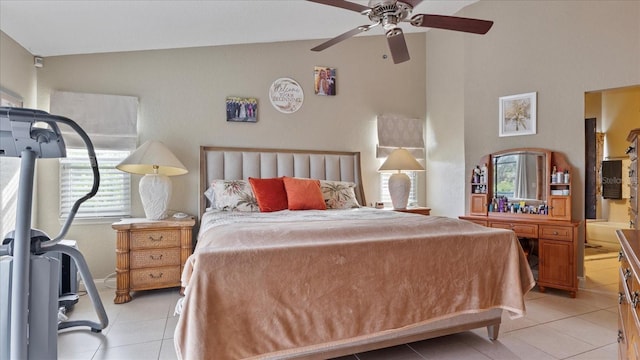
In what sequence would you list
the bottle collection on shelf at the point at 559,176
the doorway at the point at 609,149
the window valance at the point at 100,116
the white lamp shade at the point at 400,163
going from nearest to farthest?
the window valance at the point at 100,116 → the bottle collection on shelf at the point at 559,176 → the white lamp shade at the point at 400,163 → the doorway at the point at 609,149

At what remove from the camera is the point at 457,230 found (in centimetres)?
237

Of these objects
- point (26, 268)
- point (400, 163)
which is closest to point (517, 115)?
point (400, 163)

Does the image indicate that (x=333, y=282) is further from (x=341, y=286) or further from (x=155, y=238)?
(x=155, y=238)

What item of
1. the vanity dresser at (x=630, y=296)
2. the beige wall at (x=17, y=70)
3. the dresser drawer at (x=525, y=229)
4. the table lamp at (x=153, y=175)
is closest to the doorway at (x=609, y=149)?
the dresser drawer at (x=525, y=229)

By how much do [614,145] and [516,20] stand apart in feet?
11.6

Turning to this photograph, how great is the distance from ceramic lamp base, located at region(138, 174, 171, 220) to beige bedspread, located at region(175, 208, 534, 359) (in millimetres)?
1710

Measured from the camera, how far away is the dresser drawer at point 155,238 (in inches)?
128

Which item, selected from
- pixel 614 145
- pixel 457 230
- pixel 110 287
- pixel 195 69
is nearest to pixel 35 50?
pixel 195 69

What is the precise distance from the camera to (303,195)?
364 cm

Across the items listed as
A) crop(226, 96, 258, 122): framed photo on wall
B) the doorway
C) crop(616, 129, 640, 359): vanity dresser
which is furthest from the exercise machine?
the doorway

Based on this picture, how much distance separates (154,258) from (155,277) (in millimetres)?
185

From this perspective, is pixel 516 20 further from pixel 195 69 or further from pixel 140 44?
pixel 140 44

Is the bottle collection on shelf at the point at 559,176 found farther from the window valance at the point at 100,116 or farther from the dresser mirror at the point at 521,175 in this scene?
the window valance at the point at 100,116

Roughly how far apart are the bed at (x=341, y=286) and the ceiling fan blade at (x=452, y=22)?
1382 millimetres
